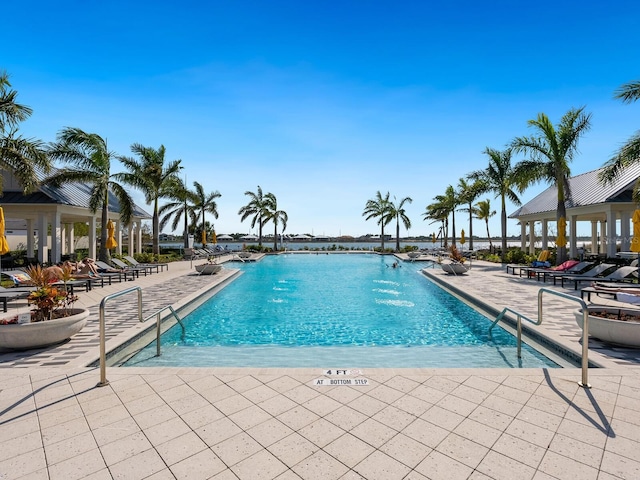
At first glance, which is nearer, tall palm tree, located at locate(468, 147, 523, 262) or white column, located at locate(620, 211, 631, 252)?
white column, located at locate(620, 211, 631, 252)

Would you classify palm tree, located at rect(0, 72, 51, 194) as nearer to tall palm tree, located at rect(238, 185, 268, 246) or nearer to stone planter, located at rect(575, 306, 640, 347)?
stone planter, located at rect(575, 306, 640, 347)

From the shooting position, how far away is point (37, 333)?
5.60 m

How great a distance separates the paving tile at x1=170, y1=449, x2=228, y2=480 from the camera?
8.53 ft

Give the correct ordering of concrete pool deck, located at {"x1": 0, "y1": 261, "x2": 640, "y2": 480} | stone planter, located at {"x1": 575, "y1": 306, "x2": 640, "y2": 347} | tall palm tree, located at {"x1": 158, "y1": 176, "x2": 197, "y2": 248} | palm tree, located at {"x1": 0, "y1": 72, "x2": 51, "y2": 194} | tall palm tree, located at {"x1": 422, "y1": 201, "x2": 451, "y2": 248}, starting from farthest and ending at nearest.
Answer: tall palm tree, located at {"x1": 422, "y1": 201, "x2": 451, "y2": 248} → tall palm tree, located at {"x1": 158, "y1": 176, "x2": 197, "y2": 248} → palm tree, located at {"x1": 0, "y1": 72, "x2": 51, "y2": 194} → stone planter, located at {"x1": 575, "y1": 306, "x2": 640, "y2": 347} → concrete pool deck, located at {"x1": 0, "y1": 261, "x2": 640, "y2": 480}

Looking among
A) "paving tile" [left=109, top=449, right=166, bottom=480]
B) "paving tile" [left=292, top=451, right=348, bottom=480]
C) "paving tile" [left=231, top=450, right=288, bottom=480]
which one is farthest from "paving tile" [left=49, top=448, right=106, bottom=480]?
"paving tile" [left=292, top=451, right=348, bottom=480]

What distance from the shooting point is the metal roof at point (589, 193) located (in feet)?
54.0

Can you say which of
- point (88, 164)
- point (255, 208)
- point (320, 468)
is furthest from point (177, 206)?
point (320, 468)

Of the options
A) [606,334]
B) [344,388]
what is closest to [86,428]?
[344,388]

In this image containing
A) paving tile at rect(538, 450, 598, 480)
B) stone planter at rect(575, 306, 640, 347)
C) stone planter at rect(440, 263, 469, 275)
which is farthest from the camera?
stone planter at rect(440, 263, 469, 275)

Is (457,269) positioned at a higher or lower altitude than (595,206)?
lower

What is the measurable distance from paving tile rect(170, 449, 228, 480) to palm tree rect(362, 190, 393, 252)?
3836 cm

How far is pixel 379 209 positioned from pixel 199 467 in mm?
39399

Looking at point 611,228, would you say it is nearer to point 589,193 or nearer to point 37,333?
point 589,193

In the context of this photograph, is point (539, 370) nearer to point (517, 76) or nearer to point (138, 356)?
point (138, 356)
